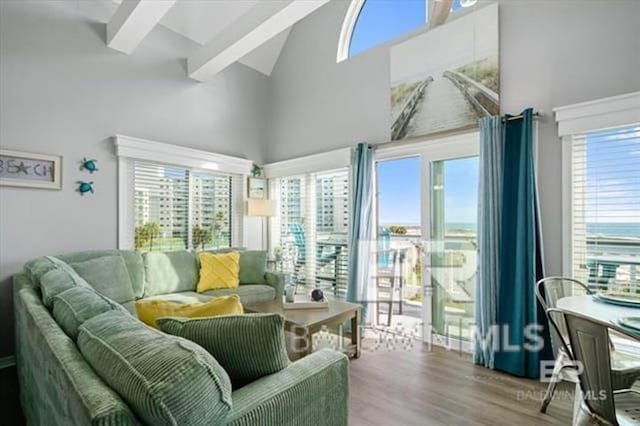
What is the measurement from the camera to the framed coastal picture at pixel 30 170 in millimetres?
3176

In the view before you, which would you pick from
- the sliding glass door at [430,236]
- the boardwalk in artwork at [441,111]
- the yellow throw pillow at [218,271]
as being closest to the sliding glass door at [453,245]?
the sliding glass door at [430,236]

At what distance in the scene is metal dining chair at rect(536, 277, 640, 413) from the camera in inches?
66.8

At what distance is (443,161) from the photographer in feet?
12.2

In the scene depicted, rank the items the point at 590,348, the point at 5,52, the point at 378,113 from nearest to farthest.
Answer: the point at 590,348
the point at 5,52
the point at 378,113

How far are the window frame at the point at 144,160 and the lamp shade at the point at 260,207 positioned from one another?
1.45ft

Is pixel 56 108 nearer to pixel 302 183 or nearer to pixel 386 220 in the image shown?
pixel 302 183

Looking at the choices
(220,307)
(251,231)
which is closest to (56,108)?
(251,231)

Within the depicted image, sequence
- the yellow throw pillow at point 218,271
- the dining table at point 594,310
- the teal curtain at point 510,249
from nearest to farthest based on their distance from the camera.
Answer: the dining table at point 594,310, the teal curtain at point 510,249, the yellow throw pillow at point 218,271

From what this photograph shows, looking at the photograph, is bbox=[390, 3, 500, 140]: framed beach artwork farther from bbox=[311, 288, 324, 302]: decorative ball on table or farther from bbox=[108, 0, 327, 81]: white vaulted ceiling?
bbox=[311, 288, 324, 302]: decorative ball on table

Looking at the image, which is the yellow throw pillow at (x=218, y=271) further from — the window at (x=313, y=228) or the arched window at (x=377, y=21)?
the arched window at (x=377, y=21)

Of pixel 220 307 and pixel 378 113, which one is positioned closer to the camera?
pixel 220 307

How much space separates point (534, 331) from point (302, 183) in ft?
11.1

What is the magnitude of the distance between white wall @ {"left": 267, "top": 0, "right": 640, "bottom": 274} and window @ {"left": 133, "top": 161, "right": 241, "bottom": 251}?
182 centimetres

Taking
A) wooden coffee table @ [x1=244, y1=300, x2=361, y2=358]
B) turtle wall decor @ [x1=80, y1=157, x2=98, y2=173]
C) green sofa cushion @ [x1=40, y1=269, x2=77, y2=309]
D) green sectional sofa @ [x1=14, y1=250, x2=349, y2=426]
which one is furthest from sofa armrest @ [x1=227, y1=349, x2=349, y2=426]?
turtle wall decor @ [x1=80, y1=157, x2=98, y2=173]
